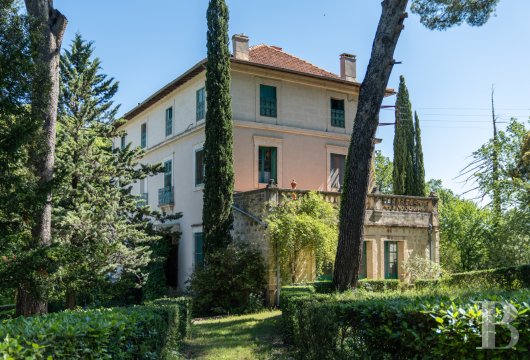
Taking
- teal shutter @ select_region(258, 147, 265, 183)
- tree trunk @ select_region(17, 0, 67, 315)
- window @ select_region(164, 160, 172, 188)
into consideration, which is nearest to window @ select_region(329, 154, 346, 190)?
teal shutter @ select_region(258, 147, 265, 183)

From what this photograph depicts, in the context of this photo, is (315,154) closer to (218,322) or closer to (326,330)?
(218,322)

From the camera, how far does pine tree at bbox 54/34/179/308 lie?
15.8 metres

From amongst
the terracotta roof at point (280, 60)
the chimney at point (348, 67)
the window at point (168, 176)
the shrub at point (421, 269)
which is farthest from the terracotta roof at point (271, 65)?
the shrub at point (421, 269)

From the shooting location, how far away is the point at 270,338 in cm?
1201

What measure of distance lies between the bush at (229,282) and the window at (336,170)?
634cm

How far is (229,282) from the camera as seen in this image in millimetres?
18031

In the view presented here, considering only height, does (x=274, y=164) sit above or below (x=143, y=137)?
below

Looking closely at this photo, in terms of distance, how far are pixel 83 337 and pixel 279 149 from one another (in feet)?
57.3

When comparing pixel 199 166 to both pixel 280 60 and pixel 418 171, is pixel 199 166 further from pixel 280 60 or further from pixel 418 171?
pixel 418 171

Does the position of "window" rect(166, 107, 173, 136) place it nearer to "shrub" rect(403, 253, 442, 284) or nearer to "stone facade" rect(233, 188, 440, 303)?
"stone facade" rect(233, 188, 440, 303)

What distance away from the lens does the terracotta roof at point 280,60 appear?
22.9 meters

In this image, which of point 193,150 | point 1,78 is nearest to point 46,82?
point 1,78

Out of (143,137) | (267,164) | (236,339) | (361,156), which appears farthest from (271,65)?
(236,339)

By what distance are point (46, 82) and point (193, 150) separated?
1185 centimetres
